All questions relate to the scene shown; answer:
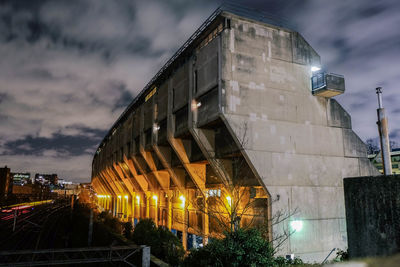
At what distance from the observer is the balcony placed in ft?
78.9

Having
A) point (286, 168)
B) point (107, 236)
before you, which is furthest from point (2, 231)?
point (286, 168)

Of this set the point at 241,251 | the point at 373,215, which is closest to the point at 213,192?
the point at 241,251

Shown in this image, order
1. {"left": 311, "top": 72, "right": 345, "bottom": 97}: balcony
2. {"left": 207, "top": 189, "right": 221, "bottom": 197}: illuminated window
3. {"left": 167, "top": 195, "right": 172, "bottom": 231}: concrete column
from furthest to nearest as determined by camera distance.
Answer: {"left": 167, "top": 195, "right": 172, "bottom": 231}: concrete column → {"left": 207, "top": 189, "right": 221, "bottom": 197}: illuminated window → {"left": 311, "top": 72, "right": 345, "bottom": 97}: balcony

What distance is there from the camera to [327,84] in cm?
2394

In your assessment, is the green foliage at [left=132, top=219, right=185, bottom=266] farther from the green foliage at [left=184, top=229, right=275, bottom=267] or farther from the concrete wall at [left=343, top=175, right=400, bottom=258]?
the concrete wall at [left=343, top=175, right=400, bottom=258]

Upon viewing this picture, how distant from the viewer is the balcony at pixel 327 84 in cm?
2405

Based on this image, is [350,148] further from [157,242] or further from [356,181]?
[356,181]

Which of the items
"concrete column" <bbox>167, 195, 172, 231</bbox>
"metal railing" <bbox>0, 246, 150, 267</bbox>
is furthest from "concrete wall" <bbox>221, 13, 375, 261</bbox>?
"concrete column" <bbox>167, 195, 172, 231</bbox>

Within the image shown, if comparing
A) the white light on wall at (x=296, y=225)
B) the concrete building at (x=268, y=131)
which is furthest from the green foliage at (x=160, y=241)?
the white light on wall at (x=296, y=225)

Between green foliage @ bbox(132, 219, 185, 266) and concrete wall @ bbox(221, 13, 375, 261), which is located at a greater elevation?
concrete wall @ bbox(221, 13, 375, 261)

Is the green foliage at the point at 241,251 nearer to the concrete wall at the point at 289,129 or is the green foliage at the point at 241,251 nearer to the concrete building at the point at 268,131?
the concrete building at the point at 268,131

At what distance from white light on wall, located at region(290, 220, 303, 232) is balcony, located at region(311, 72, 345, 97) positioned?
10339 mm

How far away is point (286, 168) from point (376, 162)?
27897mm

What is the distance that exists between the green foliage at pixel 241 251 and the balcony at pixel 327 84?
1523cm
